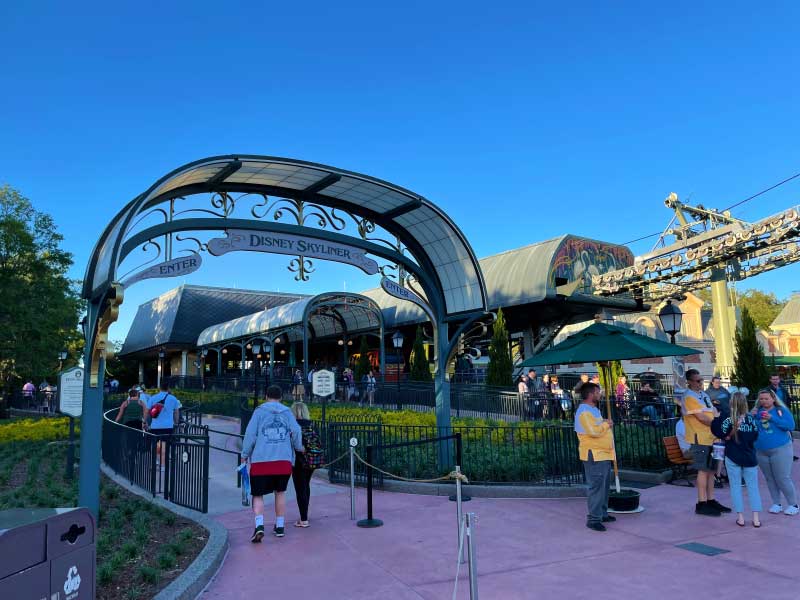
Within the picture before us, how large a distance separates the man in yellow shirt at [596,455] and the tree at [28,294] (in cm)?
2781

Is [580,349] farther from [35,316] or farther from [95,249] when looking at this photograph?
[35,316]

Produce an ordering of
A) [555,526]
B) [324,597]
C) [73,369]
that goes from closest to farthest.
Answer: [324,597] < [555,526] < [73,369]

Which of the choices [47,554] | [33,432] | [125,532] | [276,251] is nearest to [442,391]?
[276,251]

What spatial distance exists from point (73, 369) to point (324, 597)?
6.63 m

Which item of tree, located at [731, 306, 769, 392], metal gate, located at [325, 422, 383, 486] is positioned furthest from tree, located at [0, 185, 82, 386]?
tree, located at [731, 306, 769, 392]

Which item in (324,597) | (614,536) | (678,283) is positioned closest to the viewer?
(324,597)

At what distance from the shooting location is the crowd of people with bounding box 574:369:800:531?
671 cm

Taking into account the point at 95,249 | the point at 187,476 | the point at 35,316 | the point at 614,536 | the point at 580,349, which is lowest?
the point at 614,536

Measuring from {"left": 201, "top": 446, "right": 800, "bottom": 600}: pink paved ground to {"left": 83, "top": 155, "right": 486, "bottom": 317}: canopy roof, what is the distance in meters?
3.30

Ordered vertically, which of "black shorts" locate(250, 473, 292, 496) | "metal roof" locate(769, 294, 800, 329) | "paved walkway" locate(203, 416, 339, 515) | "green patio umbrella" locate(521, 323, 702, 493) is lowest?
"paved walkway" locate(203, 416, 339, 515)

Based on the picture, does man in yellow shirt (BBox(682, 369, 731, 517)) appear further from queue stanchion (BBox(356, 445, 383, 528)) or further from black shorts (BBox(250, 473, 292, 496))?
black shorts (BBox(250, 473, 292, 496))

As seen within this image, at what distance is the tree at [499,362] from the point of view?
23219 millimetres

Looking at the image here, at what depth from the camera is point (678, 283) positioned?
85.8 ft

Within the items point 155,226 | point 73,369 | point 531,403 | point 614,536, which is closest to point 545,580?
point 614,536
